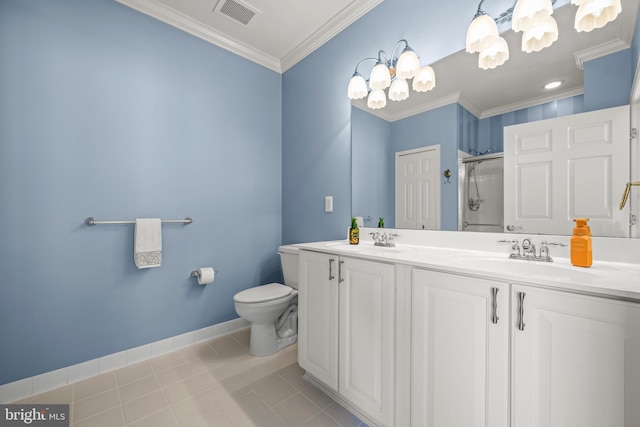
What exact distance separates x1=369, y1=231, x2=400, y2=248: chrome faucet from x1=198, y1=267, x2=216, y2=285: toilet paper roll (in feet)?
4.45

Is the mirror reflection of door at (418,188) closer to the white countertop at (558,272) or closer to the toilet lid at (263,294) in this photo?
the white countertop at (558,272)

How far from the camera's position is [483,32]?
1.23 metres

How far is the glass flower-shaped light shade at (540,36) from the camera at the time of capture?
3.61 ft

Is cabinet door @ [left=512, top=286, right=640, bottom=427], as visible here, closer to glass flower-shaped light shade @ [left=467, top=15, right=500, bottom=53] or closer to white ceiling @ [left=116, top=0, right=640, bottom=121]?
white ceiling @ [left=116, top=0, right=640, bottom=121]

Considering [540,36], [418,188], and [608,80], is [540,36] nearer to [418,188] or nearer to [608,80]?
[608,80]

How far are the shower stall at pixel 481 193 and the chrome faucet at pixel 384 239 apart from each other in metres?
0.42

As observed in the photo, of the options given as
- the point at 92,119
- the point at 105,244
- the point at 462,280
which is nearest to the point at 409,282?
the point at 462,280

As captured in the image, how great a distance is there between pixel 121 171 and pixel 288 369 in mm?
1804

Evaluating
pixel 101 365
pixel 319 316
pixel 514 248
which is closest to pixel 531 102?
pixel 514 248

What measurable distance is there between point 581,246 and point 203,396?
6.48 ft

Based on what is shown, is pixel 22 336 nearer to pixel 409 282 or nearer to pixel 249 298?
pixel 249 298

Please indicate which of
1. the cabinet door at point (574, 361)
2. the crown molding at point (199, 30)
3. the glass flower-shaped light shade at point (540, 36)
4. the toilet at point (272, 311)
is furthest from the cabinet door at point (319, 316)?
the crown molding at point (199, 30)

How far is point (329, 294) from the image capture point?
1.41 m

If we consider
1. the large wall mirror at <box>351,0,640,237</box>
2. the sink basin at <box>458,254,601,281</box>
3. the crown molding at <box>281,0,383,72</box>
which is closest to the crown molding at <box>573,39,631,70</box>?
the large wall mirror at <box>351,0,640,237</box>
